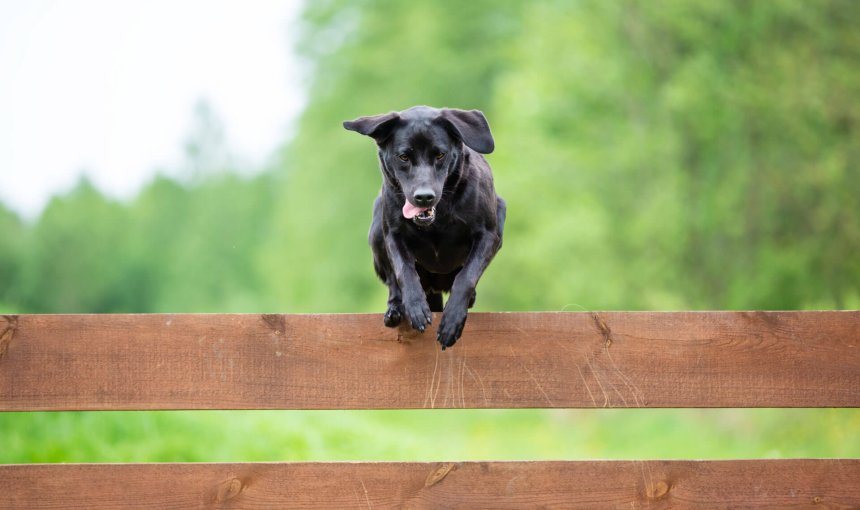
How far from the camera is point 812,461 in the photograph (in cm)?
324

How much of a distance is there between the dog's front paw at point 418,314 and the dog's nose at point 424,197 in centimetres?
49

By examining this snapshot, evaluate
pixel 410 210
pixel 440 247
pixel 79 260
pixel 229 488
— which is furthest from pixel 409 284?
pixel 79 260

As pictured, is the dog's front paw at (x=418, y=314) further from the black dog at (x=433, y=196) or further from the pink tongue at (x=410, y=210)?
the pink tongue at (x=410, y=210)

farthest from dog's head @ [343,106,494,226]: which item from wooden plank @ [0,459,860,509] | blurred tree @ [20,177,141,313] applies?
blurred tree @ [20,177,141,313]

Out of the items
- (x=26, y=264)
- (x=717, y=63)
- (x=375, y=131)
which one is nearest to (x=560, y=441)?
(x=717, y=63)

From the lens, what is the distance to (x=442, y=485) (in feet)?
10.5

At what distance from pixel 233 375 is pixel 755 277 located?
13.3m

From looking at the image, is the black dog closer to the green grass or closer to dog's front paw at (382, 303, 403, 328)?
dog's front paw at (382, 303, 403, 328)

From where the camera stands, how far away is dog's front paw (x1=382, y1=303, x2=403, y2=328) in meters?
3.52

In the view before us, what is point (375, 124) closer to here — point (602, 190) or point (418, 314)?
point (418, 314)

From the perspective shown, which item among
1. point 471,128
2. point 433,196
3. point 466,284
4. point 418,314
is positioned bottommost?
point 466,284

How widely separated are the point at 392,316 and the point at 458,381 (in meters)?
0.48

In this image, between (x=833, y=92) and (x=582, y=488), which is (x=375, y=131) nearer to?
(x=582, y=488)

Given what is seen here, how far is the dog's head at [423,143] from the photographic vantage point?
Result: 4.28 metres
